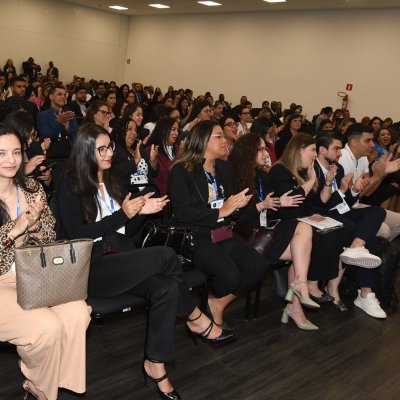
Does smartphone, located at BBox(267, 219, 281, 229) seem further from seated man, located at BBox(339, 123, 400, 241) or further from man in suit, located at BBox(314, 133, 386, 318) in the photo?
seated man, located at BBox(339, 123, 400, 241)

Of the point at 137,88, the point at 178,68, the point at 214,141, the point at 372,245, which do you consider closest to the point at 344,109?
the point at 137,88

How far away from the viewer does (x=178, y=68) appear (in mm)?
18000

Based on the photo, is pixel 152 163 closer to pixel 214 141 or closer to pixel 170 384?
pixel 214 141

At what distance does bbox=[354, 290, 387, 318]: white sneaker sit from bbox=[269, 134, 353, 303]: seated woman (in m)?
0.30

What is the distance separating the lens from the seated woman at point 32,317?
2066mm

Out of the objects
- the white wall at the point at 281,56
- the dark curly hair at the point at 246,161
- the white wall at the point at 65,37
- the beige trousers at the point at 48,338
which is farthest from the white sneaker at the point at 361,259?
the white wall at the point at 65,37

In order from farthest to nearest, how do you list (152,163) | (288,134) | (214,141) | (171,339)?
(288,134) → (152,163) → (214,141) → (171,339)

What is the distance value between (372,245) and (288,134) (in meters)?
3.62

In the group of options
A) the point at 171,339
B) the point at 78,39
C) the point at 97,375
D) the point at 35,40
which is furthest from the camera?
the point at 78,39

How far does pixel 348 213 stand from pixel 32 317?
117 inches

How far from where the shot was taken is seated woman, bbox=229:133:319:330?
11.3 ft

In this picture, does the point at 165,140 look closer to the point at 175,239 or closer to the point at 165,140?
the point at 165,140

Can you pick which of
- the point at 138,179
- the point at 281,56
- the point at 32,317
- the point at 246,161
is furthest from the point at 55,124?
the point at 281,56

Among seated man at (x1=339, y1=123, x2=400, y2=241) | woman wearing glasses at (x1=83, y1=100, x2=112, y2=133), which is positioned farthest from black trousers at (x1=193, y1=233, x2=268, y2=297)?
woman wearing glasses at (x1=83, y1=100, x2=112, y2=133)
